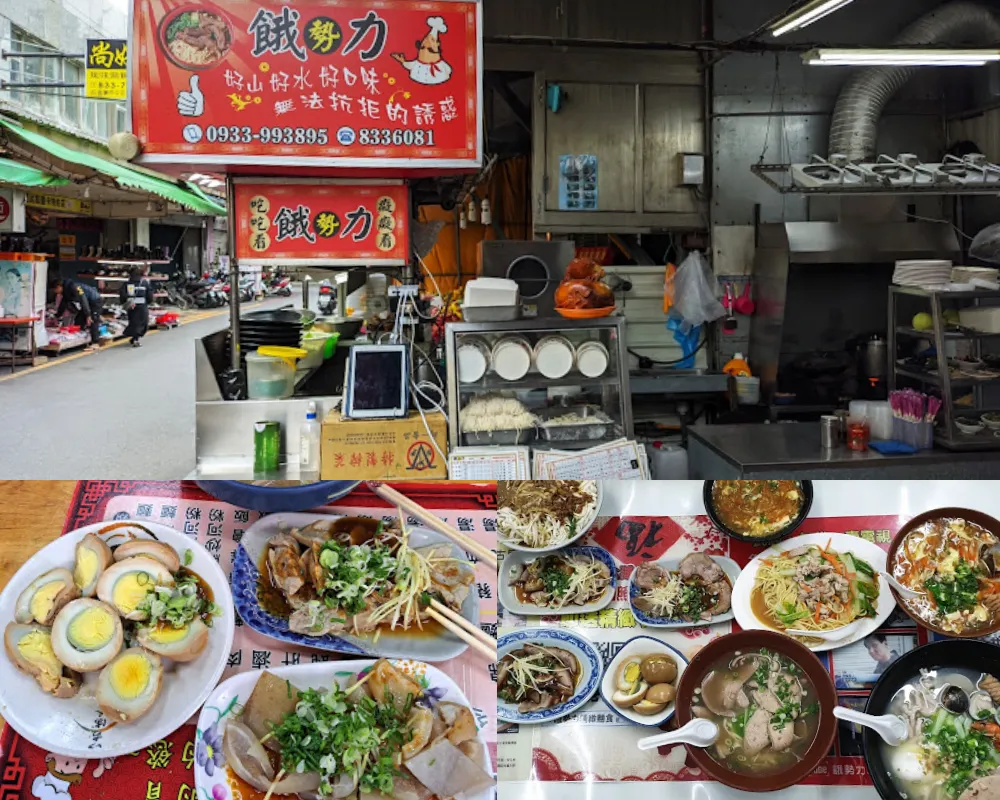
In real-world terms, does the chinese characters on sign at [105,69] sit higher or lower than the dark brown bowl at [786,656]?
higher

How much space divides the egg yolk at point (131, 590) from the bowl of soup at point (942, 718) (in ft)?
4.77

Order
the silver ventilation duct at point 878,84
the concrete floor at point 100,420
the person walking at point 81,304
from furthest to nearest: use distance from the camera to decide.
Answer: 1. the person walking at point 81,304
2. the concrete floor at point 100,420
3. the silver ventilation duct at point 878,84

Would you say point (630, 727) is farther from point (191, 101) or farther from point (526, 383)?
point (191, 101)

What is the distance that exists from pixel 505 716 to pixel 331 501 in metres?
0.57

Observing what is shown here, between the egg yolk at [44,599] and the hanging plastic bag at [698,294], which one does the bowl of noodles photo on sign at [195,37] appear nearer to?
the egg yolk at [44,599]

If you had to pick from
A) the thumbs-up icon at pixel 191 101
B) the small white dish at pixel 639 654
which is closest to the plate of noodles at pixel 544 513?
the small white dish at pixel 639 654

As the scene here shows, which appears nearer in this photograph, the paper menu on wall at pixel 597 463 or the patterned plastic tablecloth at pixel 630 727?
the patterned plastic tablecloth at pixel 630 727

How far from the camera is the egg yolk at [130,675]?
1665 mm

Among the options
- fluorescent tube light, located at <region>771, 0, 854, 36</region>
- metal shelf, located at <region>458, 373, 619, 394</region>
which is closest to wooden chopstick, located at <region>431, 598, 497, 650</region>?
metal shelf, located at <region>458, 373, 619, 394</region>

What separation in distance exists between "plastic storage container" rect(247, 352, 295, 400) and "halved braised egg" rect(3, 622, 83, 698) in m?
2.88

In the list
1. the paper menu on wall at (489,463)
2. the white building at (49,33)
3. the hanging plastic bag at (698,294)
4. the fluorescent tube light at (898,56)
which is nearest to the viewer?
the paper menu on wall at (489,463)

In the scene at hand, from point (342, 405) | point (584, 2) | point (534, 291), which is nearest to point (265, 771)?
point (342, 405)

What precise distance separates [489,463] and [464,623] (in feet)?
7.73

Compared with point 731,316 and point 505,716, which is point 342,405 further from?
point 731,316
